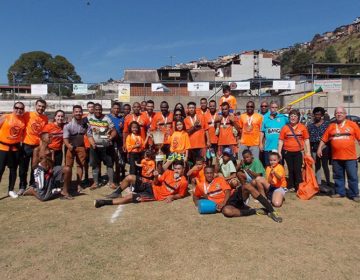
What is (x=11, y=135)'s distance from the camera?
23.5 ft

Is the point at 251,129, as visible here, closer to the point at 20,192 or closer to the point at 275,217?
the point at 275,217

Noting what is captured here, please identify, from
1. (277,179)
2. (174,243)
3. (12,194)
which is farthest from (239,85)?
(174,243)

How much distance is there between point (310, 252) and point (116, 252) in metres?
2.51

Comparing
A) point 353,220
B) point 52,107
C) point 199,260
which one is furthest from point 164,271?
point 52,107

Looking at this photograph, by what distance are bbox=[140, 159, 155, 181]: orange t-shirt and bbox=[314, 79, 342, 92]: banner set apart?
15201 mm

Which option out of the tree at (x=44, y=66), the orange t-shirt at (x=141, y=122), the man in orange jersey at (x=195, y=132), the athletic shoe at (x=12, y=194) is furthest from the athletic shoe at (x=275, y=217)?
the tree at (x=44, y=66)

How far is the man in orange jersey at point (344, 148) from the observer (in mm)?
6946

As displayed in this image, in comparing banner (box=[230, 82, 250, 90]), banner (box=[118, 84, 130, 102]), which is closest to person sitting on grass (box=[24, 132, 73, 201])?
banner (box=[118, 84, 130, 102])

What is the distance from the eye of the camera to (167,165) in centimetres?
741

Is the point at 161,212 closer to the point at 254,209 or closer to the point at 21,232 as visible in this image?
the point at 254,209

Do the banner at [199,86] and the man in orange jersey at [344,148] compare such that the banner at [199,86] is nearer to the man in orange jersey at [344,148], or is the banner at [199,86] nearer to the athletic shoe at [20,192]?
the man in orange jersey at [344,148]

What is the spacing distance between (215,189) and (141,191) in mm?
1628

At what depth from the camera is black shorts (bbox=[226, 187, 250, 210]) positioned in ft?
20.0

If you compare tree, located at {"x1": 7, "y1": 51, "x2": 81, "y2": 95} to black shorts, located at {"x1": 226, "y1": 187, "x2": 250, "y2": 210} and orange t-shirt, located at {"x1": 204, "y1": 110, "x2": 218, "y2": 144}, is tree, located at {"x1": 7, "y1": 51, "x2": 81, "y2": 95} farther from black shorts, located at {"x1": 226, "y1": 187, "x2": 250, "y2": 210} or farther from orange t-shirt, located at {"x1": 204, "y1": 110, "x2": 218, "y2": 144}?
black shorts, located at {"x1": 226, "y1": 187, "x2": 250, "y2": 210}
